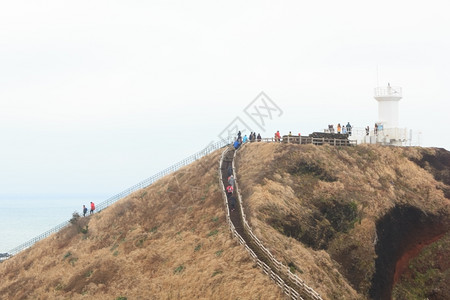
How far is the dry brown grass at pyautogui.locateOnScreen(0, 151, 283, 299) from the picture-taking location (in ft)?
102

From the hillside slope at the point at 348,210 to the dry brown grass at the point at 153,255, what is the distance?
3341mm

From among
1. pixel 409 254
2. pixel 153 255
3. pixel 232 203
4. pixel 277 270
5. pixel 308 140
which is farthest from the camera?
pixel 308 140

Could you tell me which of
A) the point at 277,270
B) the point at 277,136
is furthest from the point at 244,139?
the point at 277,270

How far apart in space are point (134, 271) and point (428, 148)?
3453 centimetres

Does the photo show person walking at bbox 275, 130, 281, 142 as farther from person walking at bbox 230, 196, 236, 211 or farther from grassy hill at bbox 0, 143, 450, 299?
person walking at bbox 230, 196, 236, 211

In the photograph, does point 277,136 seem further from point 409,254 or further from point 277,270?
point 277,270

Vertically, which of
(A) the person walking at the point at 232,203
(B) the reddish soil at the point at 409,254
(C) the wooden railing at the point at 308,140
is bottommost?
(B) the reddish soil at the point at 409,254

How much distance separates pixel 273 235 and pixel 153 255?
9560 millimetres

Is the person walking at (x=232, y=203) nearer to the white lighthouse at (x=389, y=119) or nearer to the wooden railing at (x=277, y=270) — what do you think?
the wooden railing at (x=277, y=270)

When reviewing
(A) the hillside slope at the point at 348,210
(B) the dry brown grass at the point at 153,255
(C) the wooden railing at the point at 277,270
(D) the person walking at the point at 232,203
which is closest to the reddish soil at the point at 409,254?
(A) the hillside slope at the point at 348,210

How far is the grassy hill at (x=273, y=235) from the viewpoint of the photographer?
33094mm

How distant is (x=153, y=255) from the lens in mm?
37844

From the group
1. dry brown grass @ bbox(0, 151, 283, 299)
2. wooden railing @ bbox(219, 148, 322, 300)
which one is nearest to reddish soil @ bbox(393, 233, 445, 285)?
wooden railing @ bbox(219, 148, 322, 300)

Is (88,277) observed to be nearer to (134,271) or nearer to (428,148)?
(134,271)
